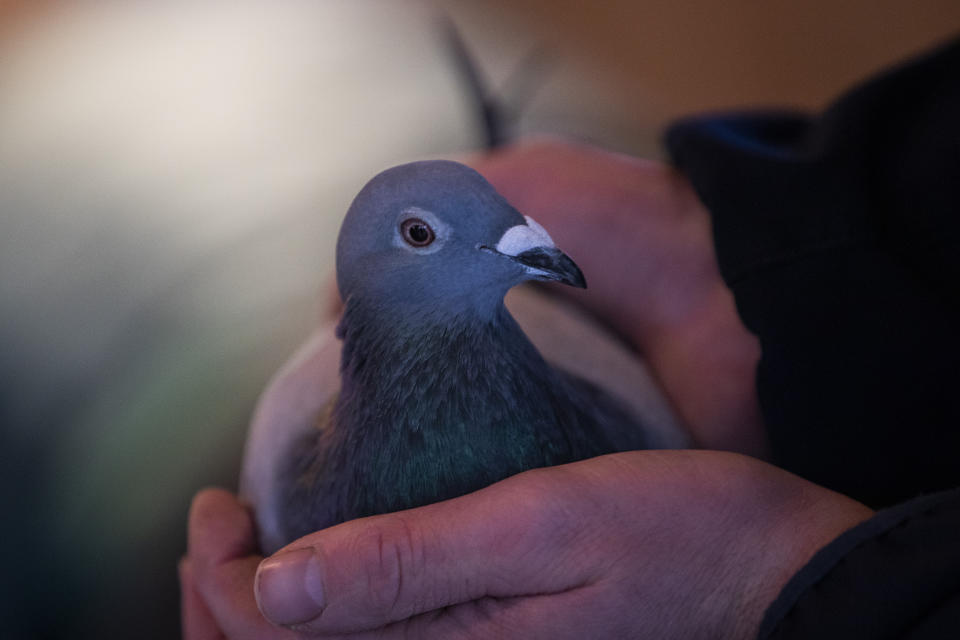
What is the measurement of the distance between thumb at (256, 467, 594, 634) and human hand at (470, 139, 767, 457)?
35 centimetres

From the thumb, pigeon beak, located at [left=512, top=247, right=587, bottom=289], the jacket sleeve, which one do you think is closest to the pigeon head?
pigeon beak, located at [left=512, top=247, right=587, bottom=289]

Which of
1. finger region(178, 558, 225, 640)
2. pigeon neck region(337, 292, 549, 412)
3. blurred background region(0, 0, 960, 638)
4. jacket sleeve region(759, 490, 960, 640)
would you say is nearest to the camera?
jacket sleeve region(759, 490, 960, 640)

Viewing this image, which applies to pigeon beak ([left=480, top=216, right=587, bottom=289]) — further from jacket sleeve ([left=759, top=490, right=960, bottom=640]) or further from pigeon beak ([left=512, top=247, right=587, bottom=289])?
jacket sleeve ([left=759, top=490, right=960, bottom=640])

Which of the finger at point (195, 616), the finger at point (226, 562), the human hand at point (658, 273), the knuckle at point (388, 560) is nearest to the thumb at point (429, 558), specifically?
the knuckle at point (388, 560)

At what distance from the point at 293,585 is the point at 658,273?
24.9 inches

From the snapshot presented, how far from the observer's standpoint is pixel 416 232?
551 millimetres

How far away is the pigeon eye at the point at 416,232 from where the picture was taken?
1.79 ft

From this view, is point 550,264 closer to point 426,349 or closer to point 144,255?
point 426,349

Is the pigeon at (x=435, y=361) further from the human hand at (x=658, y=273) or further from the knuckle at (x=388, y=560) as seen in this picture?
the human hand at (x=658, y=273)

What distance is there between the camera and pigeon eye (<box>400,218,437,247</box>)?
54cm

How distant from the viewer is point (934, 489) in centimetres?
70

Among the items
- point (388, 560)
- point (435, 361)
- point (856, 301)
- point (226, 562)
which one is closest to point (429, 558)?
point (388, 560)

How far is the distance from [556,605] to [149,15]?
922mm

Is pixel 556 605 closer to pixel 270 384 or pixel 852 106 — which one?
pixel 270 384
